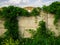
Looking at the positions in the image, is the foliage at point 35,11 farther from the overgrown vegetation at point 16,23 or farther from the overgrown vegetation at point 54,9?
the overgrown vegetation at point 54,9

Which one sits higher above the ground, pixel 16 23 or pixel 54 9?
pixel 54 9

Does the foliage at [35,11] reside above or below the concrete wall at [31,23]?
above

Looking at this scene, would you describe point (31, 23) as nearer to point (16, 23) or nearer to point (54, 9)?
point (16, 23)

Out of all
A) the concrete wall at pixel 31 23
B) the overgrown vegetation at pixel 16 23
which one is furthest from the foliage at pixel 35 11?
the concrete wall at pixel 31 23

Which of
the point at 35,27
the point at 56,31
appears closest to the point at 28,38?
the point at 35,27

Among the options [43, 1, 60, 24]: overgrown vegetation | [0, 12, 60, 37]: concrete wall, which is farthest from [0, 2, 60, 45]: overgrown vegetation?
[0, 12, 60, 37]: concrete wall

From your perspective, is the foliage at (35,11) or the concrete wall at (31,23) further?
the concrete wall at (31,23)

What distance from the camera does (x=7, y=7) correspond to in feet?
26.6

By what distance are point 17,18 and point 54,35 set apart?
53.3 inches

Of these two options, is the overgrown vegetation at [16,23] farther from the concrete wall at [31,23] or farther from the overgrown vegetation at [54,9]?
the concrete wall at [31,23]

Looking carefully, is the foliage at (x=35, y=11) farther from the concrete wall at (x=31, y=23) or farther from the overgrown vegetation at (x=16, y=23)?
the concrete wall at (x=31, y=23)

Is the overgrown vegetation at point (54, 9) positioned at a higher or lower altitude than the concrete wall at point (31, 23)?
higher

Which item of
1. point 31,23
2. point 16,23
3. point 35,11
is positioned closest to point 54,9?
point 35,11

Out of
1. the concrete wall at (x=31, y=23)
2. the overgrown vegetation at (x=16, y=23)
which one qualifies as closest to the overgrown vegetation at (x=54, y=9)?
the overgrown vegetation at (x=16, y=23)
